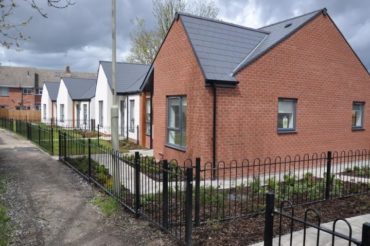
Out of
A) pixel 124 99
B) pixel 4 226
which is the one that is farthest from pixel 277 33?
pixel 124 99

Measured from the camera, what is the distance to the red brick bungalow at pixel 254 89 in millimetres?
9531

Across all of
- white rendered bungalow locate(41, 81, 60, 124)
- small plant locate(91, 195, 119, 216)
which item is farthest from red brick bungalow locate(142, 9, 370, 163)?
white rendered bungalow locate(41, 81, 60, 124)

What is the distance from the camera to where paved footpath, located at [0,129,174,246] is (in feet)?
16.9

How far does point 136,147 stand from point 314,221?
1170 cm

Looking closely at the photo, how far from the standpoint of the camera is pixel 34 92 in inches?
2170

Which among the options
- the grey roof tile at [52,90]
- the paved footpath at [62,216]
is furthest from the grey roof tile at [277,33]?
the grey roof tile at [52,90]

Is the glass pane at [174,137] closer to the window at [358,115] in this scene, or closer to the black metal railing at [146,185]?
the black metal railing at [146,185]

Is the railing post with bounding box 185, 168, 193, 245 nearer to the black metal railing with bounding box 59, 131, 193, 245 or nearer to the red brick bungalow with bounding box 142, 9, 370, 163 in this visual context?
the black metal railing with bounding box 59, 131, 193, 245

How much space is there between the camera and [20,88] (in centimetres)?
5359

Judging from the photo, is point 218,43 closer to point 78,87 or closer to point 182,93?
point 182,93

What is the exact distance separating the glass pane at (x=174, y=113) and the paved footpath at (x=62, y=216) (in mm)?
3655

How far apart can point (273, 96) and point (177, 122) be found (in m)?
3.29

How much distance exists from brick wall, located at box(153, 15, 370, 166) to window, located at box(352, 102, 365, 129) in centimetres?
36

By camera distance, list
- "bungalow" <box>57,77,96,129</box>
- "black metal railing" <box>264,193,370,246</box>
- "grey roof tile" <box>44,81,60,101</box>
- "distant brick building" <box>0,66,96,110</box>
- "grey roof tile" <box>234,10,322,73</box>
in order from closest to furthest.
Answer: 1. "black metal railing" <box>264,193,370,246</box>
2. "grey roof tile" <box>234,10,322,73</box>
3. "bungalow" <box>57,77,96,129</box>
4. "grey roof tile" <box>44,81,60,101</box>
5. "distant brick building" <box>0,66,96,110</box>
